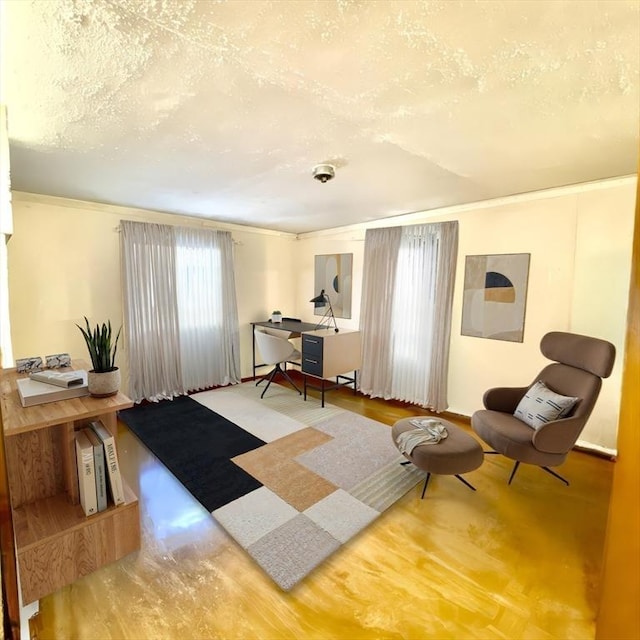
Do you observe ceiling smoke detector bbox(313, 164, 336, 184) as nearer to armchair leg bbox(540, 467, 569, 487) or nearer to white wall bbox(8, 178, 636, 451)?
white wall bbox(8, 178, 636, 451)

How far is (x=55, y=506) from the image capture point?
1650mm

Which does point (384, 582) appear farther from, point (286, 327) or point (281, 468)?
point (286, 327)

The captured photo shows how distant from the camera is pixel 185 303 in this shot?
4.09 metres

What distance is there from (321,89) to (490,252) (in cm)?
250

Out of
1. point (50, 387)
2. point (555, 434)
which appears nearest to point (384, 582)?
point (555, 434)

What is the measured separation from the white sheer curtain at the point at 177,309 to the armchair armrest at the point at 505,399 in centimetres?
315

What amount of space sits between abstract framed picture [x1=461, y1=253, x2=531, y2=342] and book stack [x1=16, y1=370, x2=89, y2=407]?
327cm

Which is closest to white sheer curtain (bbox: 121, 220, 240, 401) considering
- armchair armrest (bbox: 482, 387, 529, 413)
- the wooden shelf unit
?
the wooden shelf unit

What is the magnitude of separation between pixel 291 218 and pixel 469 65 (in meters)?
2.95

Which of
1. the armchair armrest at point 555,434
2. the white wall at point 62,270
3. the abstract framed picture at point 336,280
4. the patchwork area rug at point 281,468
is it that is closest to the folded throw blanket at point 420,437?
the patchwork area rug at point 281,468

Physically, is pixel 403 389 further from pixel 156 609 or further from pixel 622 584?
pixel 622 584

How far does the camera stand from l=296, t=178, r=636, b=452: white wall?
8.56 ft

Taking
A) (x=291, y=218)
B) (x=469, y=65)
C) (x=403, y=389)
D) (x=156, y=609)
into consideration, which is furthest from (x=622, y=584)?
(x=291, y=218)

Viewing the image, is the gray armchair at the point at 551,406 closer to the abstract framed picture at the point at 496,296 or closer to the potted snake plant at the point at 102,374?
the abstract framed picture at the point at 496,296
